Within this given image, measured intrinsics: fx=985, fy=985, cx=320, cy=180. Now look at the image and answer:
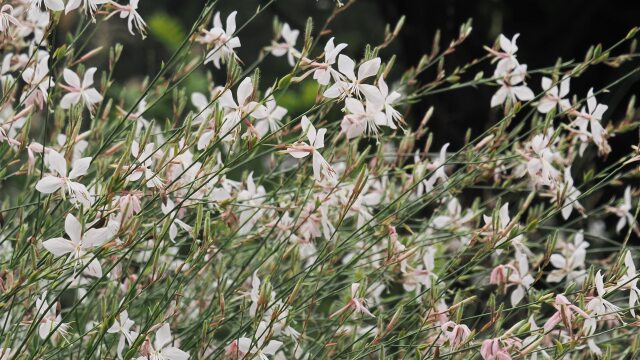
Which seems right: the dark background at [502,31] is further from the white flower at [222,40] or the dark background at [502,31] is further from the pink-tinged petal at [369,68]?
the pink-tinged petal at [369,68]

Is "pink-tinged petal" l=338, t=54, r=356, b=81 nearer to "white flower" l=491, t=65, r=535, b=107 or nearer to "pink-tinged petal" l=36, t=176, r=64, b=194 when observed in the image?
"pink-tinged petal" l=36, t=176, r=64, b=194

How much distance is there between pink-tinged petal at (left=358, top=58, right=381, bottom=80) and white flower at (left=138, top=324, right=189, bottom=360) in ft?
1.49

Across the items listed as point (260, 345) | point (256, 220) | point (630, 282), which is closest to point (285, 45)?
point (256, 220)

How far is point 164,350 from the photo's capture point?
1.43m

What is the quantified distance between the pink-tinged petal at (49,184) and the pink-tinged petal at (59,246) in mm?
68

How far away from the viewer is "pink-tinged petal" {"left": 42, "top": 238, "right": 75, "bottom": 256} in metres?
1.28

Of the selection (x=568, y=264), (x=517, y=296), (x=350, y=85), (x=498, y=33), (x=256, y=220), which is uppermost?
(x=350, y=85)

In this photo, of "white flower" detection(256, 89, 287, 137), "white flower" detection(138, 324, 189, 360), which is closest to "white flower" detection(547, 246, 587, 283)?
"white flower" detection(256, 89, 287, 137)

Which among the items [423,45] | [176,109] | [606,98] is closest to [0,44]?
[176,109]

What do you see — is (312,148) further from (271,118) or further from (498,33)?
(498,33)

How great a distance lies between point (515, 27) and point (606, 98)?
898 millimetres

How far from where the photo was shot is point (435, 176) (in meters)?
1.89

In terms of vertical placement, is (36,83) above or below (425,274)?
above

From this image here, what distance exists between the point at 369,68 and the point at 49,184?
0.46 m
